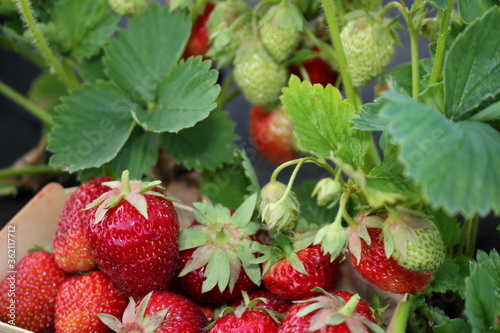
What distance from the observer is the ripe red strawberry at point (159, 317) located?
635 mm

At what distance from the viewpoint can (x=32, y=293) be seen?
2.51 ft

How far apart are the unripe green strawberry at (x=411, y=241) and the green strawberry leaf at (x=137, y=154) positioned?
0.41 metres

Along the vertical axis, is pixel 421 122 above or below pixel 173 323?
above

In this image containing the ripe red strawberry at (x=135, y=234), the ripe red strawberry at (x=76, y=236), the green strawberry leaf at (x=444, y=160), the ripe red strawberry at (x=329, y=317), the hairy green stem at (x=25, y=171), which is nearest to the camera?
the green strawberry leaf at (x=444, y=160)

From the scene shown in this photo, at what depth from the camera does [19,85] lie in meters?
1.60

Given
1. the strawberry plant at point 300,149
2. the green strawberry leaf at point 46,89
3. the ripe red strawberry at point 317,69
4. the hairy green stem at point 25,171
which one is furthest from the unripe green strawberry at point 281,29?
the green strawberry leaf at point 46,89

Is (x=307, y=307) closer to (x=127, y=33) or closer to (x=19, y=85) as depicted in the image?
(x=127, y=33)

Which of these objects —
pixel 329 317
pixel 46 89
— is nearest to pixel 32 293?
pixel 329 317

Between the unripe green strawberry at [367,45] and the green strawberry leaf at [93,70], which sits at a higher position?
the unripe green strawberry at [367,45]

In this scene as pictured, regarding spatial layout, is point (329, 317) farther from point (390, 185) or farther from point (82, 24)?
point (82, 24)

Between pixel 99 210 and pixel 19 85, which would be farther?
pixel 19 85

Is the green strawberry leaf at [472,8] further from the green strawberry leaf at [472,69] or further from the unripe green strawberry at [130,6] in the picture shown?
the unripe green strawberry at [130,6]

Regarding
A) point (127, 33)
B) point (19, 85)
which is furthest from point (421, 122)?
point (19, 85)

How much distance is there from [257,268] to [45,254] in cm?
30
